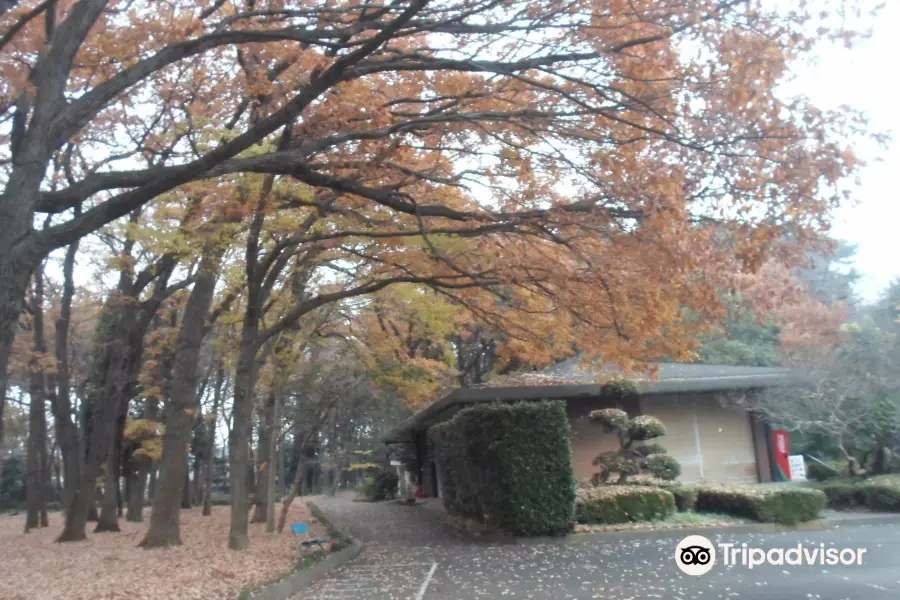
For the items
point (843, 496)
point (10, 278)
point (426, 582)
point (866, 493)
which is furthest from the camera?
point (843, 496)

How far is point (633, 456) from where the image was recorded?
18.3 meters

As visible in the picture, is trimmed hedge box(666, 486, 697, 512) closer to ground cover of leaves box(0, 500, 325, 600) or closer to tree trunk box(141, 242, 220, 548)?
ground cover of leaves box(0, 500, 325, 600)

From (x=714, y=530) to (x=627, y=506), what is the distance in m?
1.84

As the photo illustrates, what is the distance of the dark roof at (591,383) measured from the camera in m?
18.4

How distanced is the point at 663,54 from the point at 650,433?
458 inches

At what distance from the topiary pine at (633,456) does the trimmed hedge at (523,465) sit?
2559mm

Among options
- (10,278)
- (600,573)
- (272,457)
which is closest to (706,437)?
(600,573)

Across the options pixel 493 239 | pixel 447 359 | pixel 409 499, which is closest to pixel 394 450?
pixel 409 499

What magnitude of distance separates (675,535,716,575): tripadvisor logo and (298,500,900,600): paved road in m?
0.11

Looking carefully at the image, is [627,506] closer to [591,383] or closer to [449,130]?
[591,383]

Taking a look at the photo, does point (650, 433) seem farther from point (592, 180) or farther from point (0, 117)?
point (0, 117)

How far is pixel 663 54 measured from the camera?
8414 millimetres

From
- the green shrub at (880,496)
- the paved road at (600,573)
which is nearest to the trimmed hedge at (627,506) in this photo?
the paved road at (600,573)

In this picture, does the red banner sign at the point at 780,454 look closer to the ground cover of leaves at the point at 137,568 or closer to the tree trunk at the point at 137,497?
the ground cover of leaves at the point at 137,568
